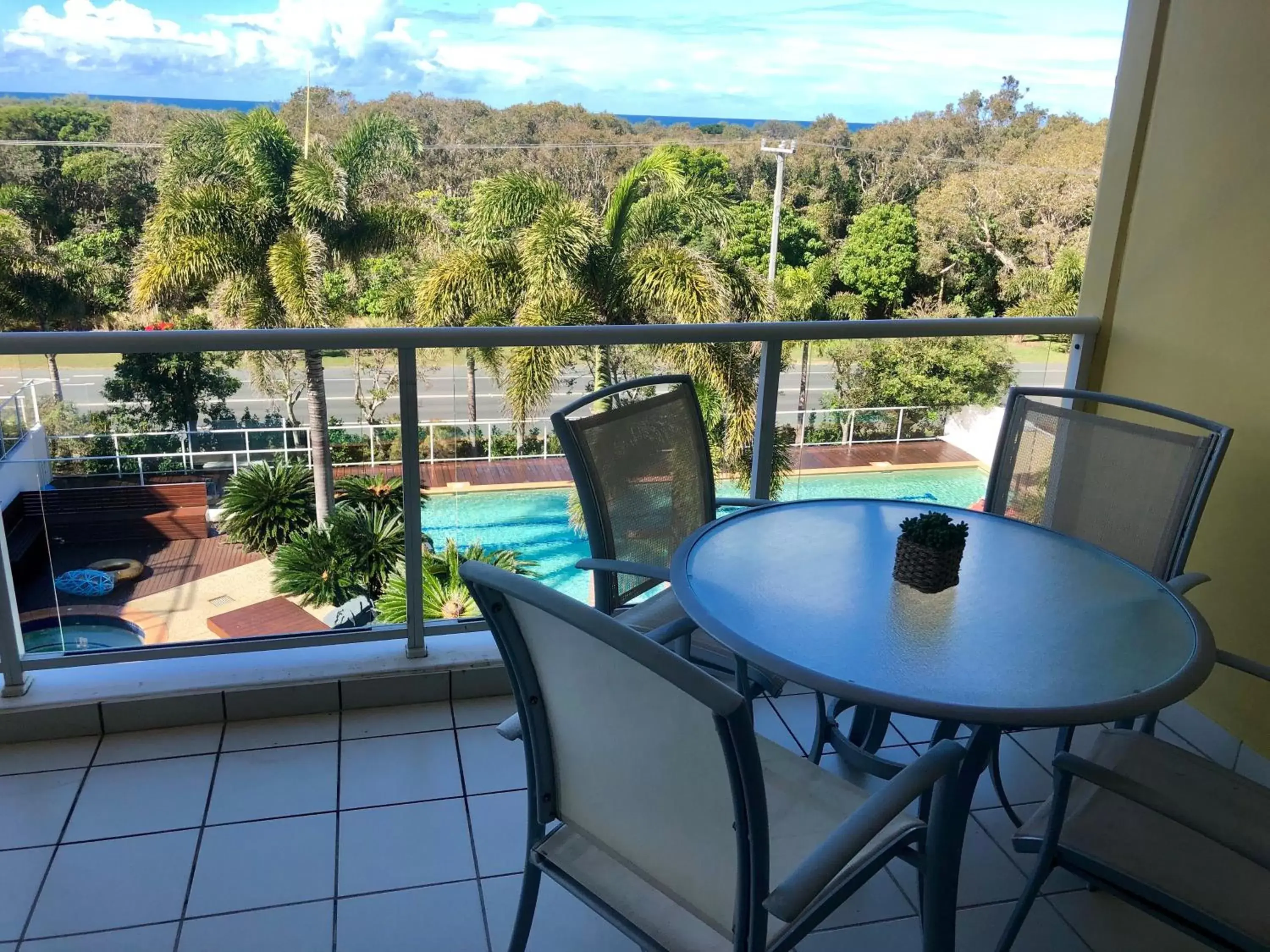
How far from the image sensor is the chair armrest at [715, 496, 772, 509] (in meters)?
2.49

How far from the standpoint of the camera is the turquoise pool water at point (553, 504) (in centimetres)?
270

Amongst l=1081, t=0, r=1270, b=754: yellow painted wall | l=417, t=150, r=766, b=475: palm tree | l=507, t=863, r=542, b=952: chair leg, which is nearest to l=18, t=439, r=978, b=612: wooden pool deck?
l=1081, t=0, r=1270, b=754: yellow painted wall

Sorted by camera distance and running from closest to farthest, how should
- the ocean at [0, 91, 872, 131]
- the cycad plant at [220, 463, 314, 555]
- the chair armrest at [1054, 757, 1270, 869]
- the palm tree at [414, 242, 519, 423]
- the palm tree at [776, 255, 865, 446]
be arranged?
the chair armrest at [1054, 757, 1270, 869]
the cycad plant at [220, 463, 314, 555]
the palm tree at [414, 242, 519, 423]
the ocean at [0, 91, 872, 131]
the palm tree at [776, 255, 865, 446]

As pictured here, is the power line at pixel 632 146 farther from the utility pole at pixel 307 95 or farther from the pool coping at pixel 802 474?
the pool coping at pixel 802 474

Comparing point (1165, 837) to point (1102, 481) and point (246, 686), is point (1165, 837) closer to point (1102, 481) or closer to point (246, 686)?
point (1102, 481)

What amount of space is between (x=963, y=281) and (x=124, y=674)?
95.1ft

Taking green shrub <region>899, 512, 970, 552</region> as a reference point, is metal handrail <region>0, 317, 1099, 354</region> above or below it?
above

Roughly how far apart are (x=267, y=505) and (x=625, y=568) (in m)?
1.13

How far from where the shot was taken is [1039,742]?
2.72 metres

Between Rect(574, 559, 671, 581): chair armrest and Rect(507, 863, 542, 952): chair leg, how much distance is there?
64cm

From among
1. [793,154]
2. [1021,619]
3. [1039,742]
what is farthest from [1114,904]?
[793,154]

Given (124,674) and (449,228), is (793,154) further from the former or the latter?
(124,674)

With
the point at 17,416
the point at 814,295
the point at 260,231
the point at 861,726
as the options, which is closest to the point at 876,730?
the point at 861,726

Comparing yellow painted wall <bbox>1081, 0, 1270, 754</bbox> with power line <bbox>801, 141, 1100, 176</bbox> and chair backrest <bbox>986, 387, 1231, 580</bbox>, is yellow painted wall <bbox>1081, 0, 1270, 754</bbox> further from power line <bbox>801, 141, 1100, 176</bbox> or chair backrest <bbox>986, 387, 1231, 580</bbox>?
power line <bbox>801, 141, 1100, 176</bbox>
